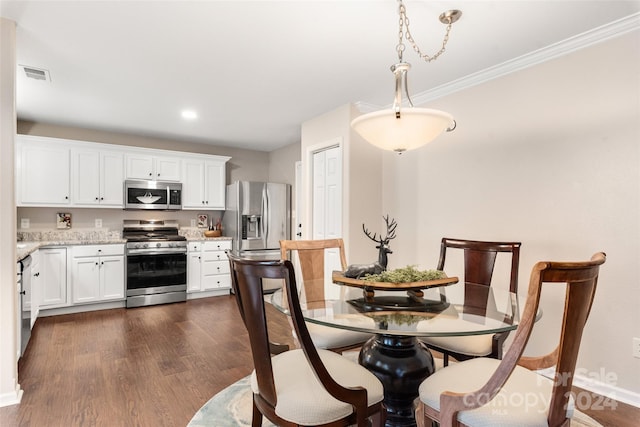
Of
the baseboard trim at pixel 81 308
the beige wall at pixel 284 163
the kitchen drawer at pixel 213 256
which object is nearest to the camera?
the baseboard trim at pixel 81 308

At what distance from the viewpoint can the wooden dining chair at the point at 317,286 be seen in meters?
2.04

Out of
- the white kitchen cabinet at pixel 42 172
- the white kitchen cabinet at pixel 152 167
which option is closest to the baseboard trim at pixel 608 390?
the white kitchen cabinet at pixel 152 167

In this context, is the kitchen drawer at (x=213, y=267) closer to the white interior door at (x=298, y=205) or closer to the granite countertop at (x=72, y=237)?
the granite countertop at (x=72, y=237)

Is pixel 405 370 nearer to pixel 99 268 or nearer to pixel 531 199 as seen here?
pixel 531 199

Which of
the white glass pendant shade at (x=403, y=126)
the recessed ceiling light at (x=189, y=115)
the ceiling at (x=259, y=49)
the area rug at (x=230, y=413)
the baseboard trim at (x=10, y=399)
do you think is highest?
the ceiling at (x=259, y=49)

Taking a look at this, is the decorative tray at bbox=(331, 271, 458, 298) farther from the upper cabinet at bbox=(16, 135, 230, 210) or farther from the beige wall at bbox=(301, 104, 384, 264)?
the upper cabinet at bbox=(16, 135, 230, 210)

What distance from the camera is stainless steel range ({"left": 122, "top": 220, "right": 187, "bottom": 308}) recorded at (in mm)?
4555

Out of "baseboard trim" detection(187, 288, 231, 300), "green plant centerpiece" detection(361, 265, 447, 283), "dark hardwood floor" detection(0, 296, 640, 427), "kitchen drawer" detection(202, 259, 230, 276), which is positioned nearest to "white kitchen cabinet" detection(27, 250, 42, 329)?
"dark hardwood floor" detection(0, 296, 640, 427)

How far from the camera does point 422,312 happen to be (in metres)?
1.66

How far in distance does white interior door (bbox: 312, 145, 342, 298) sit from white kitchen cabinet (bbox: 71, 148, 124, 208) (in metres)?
2.74

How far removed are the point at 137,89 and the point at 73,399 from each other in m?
2.65

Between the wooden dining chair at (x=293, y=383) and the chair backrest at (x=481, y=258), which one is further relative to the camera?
the chair backrest at (x=481, y=258)

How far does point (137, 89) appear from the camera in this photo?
3.32m

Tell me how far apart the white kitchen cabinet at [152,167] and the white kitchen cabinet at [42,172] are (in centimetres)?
72
